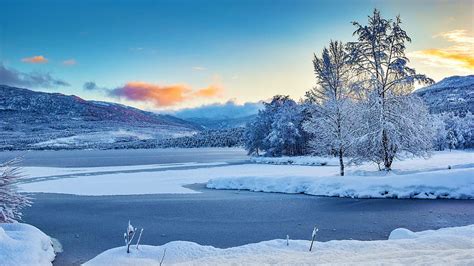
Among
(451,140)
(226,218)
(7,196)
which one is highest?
(451,140)

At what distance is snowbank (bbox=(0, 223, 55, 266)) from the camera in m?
9.32

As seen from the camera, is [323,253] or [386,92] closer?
[323,253]

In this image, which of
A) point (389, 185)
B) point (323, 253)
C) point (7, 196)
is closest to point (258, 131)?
point (389, 185)

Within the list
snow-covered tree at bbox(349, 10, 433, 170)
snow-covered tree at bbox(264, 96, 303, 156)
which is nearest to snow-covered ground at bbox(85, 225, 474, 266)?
snow-covered tree at bbox(349, 10, 433, 170)

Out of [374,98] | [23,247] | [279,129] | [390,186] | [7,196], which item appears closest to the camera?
[23,247]

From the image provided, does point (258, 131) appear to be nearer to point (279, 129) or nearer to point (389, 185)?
point (279, 129)

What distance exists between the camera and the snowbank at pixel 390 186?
21609 mm

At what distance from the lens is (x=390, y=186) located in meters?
23.0

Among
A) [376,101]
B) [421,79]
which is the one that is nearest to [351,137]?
[376,101]

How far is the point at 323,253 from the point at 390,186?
1573cm

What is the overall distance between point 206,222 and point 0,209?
7355 mm

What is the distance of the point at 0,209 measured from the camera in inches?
512

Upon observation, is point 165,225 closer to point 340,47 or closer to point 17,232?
point 17,232

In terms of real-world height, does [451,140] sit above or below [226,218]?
above
